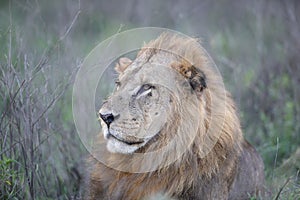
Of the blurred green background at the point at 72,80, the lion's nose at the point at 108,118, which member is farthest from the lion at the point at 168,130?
the blurred green background at the point at 72,80

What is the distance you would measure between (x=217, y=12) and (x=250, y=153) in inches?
284

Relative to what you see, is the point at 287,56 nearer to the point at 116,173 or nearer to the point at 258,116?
the point at 258,116

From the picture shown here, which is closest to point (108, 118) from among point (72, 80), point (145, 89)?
point (145, 89)

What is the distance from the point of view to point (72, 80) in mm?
5727

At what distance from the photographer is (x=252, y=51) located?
380 inches

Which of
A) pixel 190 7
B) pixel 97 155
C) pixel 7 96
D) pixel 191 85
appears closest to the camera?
pixel 191 85

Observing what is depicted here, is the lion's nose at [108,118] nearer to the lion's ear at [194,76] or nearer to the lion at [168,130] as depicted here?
the lion at [168,130]

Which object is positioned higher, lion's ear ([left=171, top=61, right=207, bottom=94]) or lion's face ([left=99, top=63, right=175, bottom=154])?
lion's ear ([left=171, top=61, right=207, bottom=94])

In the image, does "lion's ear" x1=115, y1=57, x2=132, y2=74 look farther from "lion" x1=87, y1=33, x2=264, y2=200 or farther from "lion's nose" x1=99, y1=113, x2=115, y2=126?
"lion's nose" x1=99, y1=113, x2=115, y2=126

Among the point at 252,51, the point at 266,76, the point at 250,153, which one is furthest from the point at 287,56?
the point at 250,153

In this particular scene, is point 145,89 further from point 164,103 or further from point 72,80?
point 72,80

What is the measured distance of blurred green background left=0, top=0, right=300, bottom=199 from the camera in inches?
188

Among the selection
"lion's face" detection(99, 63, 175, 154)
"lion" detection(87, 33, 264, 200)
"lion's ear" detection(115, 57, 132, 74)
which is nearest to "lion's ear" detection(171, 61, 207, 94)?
"lion" detection(87, 33, 264, 200)

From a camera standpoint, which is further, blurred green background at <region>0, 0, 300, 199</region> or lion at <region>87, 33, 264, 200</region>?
blurred green background at <region>0, 0, 300, 199</region>
